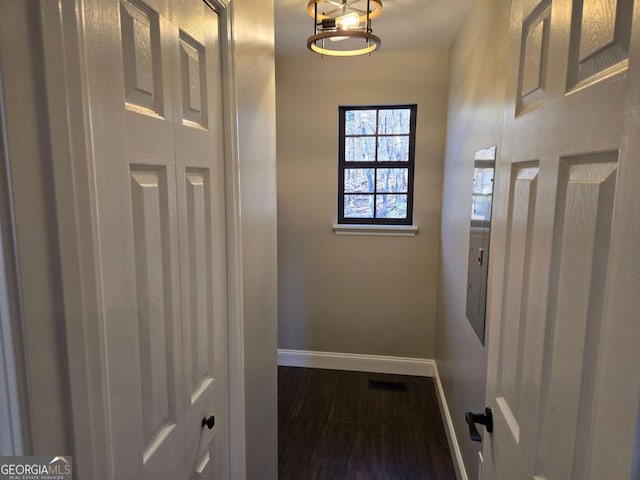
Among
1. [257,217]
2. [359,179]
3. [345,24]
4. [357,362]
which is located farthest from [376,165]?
[257,217]

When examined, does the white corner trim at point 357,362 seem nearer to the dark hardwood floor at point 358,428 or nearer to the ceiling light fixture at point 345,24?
the dark hardwood floor at point 358,428

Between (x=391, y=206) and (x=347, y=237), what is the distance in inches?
18.1

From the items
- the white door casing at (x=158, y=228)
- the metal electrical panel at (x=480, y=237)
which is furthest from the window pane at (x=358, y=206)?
the white door casing at (x=158, y=228)

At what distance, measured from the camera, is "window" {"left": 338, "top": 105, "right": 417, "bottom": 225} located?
3.27 m

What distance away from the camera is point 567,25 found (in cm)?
71

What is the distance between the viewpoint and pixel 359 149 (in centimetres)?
334

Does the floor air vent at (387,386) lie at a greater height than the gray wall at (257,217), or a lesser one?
lesser

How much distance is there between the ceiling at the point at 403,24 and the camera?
2.27 meters

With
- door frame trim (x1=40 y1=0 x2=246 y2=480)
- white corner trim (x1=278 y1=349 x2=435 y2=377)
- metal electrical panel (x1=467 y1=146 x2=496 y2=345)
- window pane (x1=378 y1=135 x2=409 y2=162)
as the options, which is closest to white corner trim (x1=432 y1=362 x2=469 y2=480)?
white corner trim (x1=278 y1=349 x2=435 y2=377)

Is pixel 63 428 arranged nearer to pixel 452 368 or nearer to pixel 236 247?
pixel 236 247

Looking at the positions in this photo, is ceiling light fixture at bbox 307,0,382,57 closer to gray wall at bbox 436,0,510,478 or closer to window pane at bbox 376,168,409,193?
gray wall at bbox 436,0,510,478

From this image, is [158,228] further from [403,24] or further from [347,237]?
[347,237]

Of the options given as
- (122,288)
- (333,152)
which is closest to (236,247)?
(122,288)

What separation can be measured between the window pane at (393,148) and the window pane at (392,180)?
91mm
